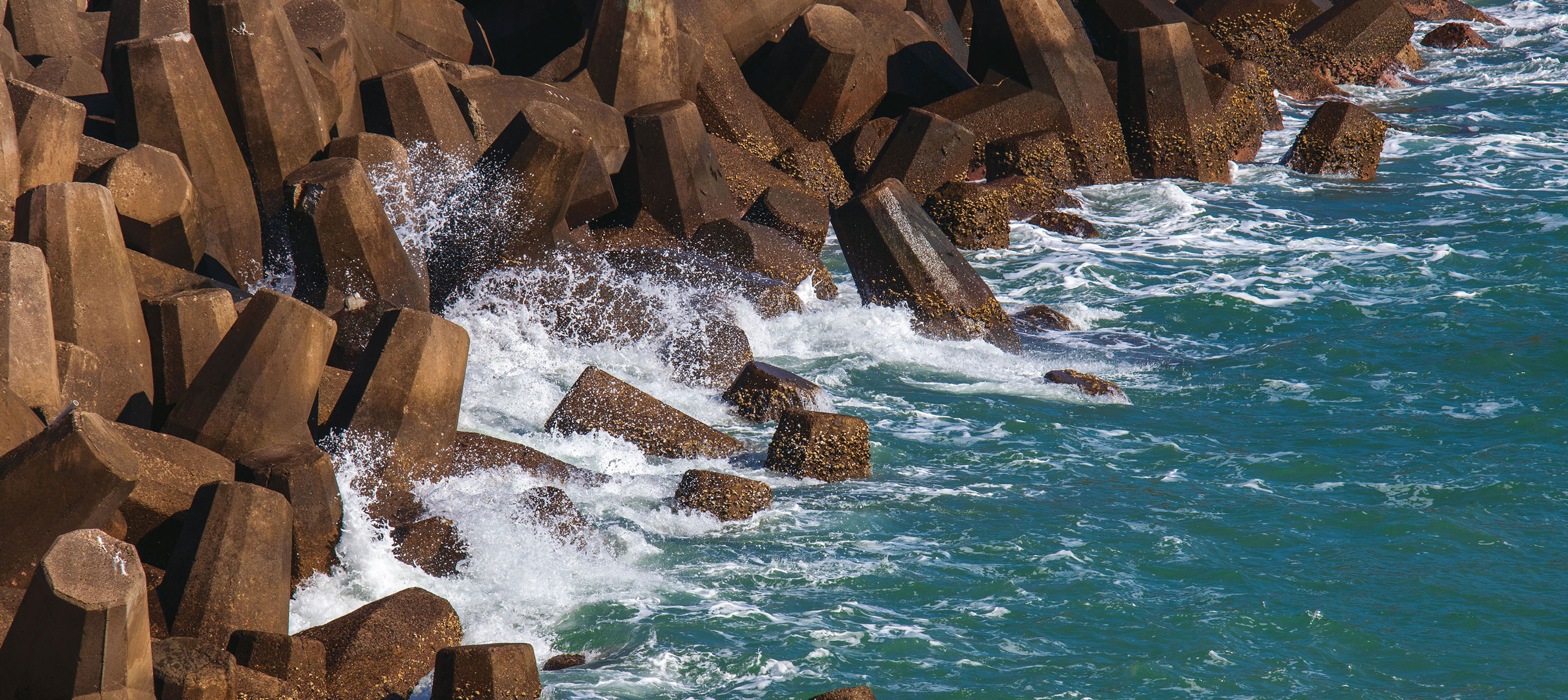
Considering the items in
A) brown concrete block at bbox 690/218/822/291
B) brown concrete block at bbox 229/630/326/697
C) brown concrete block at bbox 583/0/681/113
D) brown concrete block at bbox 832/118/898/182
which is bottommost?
brown concrete block at bbox 229/630/326/697

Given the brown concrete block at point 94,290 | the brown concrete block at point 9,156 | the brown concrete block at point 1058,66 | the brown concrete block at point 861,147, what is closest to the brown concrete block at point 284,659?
the brown concrete block at point 94,290

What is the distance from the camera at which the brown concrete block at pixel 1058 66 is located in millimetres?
11336

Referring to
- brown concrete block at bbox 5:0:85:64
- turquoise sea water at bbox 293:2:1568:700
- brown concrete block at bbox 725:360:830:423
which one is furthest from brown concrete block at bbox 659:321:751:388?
brown concrete block at bbox 5:0:85:64

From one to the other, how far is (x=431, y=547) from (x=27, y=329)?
1.70m

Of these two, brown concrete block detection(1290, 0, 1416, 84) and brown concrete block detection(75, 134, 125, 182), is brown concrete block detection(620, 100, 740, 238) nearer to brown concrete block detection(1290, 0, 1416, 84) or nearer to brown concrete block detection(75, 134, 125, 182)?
brown concrete block detection(75, 134, 125, 182)

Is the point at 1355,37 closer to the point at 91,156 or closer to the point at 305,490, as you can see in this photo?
the point at 91,156

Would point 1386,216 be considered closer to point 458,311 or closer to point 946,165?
point 946,165

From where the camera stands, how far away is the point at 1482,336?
8.34m

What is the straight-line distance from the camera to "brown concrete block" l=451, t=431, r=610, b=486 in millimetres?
5777

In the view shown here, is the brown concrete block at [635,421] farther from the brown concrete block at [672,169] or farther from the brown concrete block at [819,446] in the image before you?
the brown concrete block at [672,169]

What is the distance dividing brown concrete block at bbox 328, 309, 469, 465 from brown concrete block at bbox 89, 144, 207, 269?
1748mm

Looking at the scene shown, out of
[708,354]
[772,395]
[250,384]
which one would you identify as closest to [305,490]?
[250,384]

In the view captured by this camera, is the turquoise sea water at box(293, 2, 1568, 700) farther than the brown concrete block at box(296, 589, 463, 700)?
Yes

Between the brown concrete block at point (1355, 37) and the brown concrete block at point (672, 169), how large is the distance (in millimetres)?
9148
